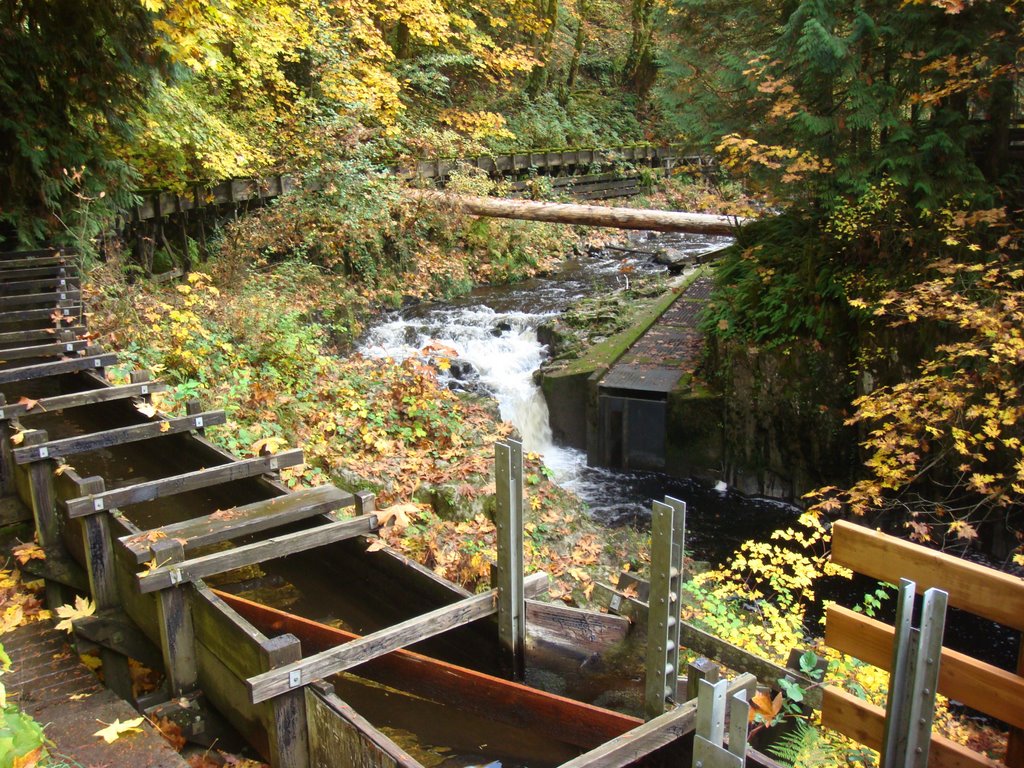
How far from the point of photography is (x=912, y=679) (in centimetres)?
272

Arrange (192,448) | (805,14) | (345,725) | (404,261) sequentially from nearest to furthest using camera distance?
1. (345,725)
2. (192,448)
3. (805,14)
4. (404,261)

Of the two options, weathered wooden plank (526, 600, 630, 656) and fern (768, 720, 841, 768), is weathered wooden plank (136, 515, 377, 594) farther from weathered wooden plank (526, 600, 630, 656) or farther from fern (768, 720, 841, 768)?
fern (768, 720, 841, 768)

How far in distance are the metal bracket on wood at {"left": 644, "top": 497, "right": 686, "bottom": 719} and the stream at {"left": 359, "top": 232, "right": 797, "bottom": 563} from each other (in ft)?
19.1

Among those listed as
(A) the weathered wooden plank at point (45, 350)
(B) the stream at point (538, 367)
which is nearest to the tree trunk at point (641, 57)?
(B) the stream at point (538, 367)

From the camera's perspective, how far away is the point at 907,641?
8.84 feet

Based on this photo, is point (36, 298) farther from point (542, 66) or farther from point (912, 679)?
point (542, 66)

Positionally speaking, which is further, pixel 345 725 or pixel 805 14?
pixel 805 14

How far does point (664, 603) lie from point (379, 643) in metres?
1.34

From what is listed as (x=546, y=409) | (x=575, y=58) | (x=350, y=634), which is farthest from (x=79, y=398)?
(x=575, y=58)

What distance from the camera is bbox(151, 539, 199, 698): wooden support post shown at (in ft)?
13.5

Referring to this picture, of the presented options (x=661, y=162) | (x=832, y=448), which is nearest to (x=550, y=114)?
(x=661, y=162)

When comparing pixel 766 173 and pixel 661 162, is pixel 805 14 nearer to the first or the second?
pixel 766 173

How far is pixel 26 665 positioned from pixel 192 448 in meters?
1.81

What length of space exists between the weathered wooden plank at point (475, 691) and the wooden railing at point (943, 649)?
35.9 inches
